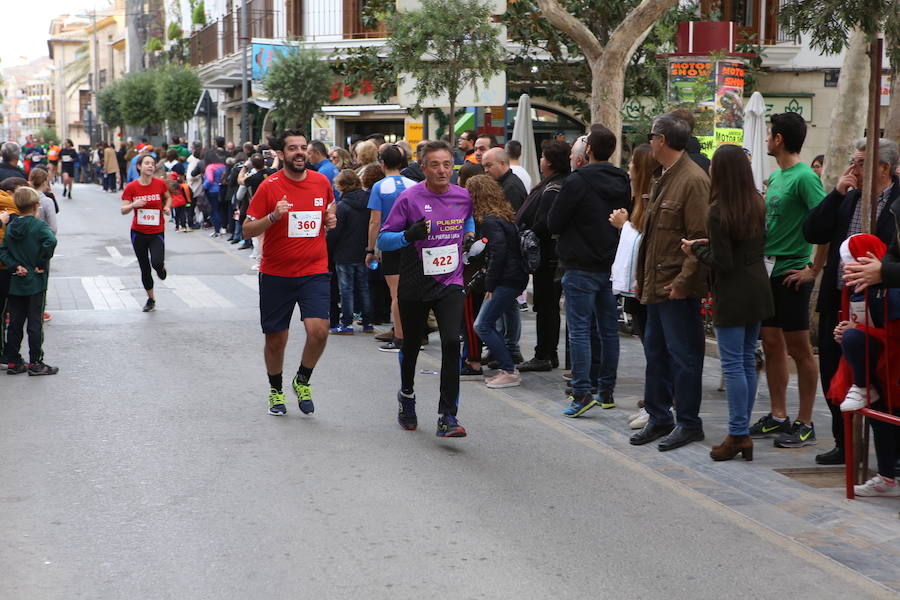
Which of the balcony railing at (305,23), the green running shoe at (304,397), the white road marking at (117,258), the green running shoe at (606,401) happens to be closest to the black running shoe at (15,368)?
the green running shoe at (304,397)

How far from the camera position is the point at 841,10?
896 cm

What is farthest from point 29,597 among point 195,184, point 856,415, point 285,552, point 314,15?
point 314,15

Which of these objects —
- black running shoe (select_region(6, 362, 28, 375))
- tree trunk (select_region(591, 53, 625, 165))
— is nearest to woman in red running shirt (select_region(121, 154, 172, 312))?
black running shoe (select_region(6, 362, 28, 375))

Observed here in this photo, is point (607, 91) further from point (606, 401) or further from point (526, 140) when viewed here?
point (606, 401)

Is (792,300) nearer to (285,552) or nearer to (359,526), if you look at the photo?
(359,526)

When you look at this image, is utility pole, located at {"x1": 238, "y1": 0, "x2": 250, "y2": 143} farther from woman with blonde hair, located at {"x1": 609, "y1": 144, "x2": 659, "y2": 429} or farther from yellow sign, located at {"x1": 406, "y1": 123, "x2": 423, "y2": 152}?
woman with blonde hair, located at {"x1": 609, "y1": 144, "x2": 659, "y2": 429}

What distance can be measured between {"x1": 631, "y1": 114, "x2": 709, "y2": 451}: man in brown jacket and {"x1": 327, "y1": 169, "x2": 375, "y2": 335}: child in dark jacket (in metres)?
5.44

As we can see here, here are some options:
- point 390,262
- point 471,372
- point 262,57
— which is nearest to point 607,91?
point 390,262

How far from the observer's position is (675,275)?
7223mm

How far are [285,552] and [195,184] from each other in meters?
22.8

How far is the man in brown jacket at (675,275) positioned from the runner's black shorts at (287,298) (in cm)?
230

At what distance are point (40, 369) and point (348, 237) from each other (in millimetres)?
3636

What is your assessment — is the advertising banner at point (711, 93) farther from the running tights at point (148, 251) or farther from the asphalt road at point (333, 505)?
the asphalt road at point (333, 505)

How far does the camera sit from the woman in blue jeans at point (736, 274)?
6.74 m
